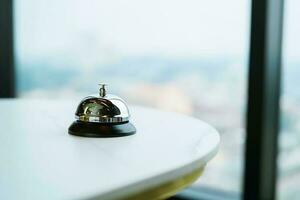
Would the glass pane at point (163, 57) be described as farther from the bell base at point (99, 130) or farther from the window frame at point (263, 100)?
the bell base at point (99, 130)

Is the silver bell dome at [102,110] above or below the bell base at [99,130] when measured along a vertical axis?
above

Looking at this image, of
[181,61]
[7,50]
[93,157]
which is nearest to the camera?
[93,157]

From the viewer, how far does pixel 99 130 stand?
2.56 feet

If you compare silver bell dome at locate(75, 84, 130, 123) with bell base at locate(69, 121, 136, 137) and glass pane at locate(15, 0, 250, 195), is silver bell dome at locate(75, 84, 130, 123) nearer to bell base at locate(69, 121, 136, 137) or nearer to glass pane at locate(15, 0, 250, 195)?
bell base at locate(69, 121, 136, 137)

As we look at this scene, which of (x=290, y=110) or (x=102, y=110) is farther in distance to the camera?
(x=290, y=110)

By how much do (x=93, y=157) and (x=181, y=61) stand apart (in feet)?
4.58

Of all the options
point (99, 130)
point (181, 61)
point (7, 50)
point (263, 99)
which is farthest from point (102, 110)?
point (7, 50)

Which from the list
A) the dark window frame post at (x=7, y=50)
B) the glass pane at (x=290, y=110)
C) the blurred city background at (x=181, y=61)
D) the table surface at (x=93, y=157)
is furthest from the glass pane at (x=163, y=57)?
the table surface at (x=93, y=157)

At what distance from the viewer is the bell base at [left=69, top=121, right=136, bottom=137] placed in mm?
776

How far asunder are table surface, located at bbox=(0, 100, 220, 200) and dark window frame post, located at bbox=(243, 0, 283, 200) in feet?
2.75

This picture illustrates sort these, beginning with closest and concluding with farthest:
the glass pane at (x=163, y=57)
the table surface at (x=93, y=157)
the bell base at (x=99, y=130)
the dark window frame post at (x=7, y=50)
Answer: the table surface at (x=93, y=157) → the bell base at (x=99, y=130) → the glass pane at (x=163, y=57) → the dark window frame post at (x=7, y=50)

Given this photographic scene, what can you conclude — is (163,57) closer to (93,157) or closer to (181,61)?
(181,61)

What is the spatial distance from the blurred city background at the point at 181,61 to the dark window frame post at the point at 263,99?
3cm

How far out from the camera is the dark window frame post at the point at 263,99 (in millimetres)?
1703
